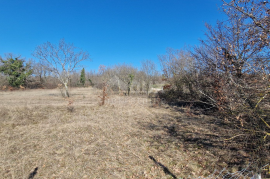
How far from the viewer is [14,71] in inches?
856

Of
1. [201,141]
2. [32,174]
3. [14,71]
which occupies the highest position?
[14,71]

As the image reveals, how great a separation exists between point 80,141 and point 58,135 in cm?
95

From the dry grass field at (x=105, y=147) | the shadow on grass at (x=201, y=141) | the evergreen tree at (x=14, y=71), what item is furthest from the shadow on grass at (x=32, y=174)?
the evergreen tree at (x=14, y=71)

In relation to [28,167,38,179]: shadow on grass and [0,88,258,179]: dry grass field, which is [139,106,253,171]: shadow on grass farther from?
[28,167,38,179]: shadow on grass

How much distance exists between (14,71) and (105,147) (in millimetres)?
25029

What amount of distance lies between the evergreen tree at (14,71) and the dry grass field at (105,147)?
1932cm

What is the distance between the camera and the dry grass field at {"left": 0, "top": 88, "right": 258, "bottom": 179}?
314cm

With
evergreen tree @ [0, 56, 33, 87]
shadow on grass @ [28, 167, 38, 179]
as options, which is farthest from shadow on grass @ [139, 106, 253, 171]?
evergreen tree @ [0, 56, 33, 87]

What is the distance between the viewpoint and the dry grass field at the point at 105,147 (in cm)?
314

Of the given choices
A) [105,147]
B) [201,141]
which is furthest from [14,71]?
[201,141]

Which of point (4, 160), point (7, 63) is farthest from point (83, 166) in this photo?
point (7, 63)

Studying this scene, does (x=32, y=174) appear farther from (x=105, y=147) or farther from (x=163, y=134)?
(x=163, y=134)

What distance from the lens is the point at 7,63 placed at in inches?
845

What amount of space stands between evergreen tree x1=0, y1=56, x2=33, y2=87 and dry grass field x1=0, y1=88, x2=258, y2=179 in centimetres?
1932
